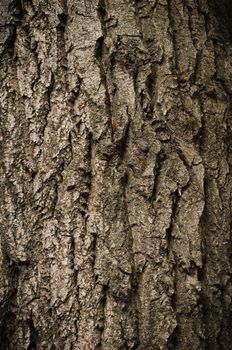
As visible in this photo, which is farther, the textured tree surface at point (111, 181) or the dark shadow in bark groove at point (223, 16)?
the dark shadow in bark groove at point (223, 16)

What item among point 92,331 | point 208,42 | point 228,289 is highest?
point 208,42

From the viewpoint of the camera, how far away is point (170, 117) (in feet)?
3.95

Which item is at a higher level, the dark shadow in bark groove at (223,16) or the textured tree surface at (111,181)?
the dark shadow in bark groove at (223,16)

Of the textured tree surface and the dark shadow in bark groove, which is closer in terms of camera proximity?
the textured tree surface

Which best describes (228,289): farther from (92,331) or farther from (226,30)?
(226,30)

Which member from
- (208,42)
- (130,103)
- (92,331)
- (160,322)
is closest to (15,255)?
(92,331)

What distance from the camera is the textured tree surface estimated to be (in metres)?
1.12

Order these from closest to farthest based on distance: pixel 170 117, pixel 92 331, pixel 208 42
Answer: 1. pixel 92 331
2. pixel 170 117
3. pixel 208 42

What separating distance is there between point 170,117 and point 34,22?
0.54m

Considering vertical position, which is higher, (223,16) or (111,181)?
(223,16)

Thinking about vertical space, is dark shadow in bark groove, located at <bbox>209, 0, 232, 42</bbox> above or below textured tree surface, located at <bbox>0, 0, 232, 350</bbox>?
above

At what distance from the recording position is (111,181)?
1159mm

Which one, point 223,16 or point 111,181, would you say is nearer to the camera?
point 111,181

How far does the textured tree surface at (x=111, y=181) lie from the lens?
1.12 metres
